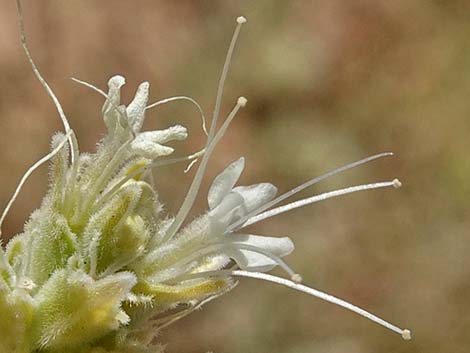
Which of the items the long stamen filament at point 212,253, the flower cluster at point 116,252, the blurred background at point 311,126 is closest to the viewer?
the flower cluster at point 116,252

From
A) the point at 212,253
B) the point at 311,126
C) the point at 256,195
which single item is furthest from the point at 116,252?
the point at 311,126

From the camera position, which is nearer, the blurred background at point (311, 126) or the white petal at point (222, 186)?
the white petal at point (222, 186)

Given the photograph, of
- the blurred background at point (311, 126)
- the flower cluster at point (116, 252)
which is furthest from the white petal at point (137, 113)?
the blurred background at point (311, 126)

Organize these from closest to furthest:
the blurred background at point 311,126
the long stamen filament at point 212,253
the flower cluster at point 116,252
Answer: the flower cluster at point 116,252, the long stamen filament at point 212,253, the blurred background at point 311,126

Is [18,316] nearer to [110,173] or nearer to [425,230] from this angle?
[110,173]

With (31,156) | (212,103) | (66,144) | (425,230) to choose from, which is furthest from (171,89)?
(66,144)

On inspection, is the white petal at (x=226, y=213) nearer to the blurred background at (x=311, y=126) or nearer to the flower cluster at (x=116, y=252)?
the flower cluster at (x=116, y=252)
